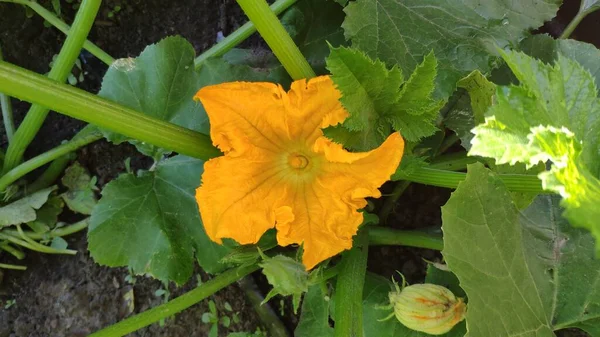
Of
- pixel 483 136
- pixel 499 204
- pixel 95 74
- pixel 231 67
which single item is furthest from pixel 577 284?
pixel 95 74

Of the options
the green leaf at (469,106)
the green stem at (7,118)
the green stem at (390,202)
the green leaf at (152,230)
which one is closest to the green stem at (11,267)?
the green stem at (7,118)

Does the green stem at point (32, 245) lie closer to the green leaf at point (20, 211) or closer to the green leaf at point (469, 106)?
the green leaf at point (20, 211)

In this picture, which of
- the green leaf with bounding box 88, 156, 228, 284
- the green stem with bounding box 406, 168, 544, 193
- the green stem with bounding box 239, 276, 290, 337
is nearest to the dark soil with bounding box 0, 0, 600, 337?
the green stem with bounding box 239, 276, 290, 337

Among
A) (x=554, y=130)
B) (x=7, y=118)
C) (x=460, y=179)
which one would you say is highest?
(x=7, y=118)

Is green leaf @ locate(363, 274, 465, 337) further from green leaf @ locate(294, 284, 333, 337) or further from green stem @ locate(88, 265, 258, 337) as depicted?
green stem @ locate(88, 265, 258, 337)

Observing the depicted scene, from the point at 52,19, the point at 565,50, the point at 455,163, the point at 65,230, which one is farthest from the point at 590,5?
the point at 65,230

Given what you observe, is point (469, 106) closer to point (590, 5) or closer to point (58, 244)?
point (590, 5)

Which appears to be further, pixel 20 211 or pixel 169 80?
pixel 20 211
